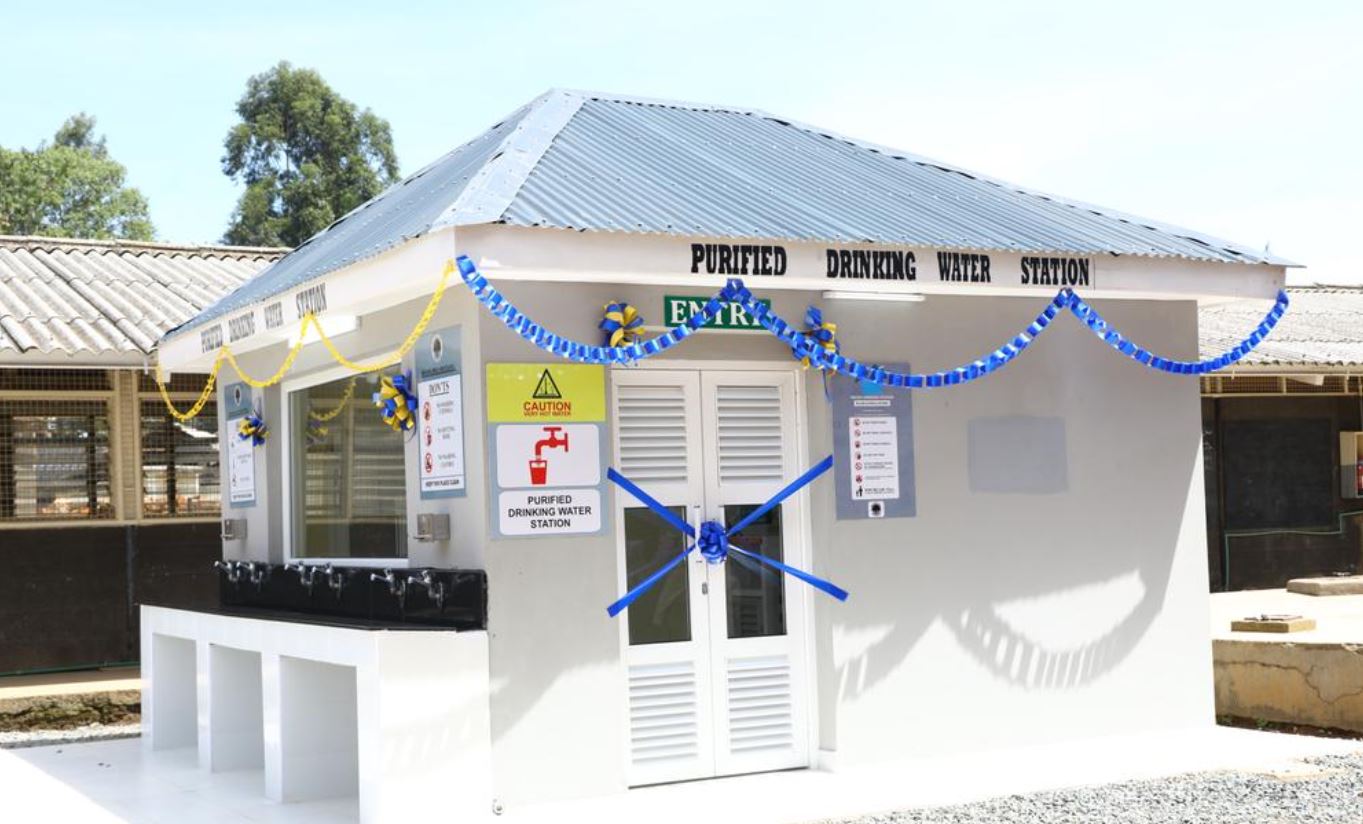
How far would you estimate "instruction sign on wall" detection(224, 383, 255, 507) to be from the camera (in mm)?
11891

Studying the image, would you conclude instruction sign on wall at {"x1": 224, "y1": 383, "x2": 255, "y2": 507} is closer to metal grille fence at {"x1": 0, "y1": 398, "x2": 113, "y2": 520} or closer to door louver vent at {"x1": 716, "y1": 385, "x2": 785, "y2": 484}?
metal grille fence at {"x1": 0, "y1": 398, "x2": 113, "y2": 520}

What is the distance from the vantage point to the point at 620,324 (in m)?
8.83

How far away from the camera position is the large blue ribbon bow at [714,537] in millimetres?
9008

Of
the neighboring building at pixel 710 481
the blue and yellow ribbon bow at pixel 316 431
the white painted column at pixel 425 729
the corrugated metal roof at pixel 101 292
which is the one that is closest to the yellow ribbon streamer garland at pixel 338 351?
the neighboring building at pixel 710 481

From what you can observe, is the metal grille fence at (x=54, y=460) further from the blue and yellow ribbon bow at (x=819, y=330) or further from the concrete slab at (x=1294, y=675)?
the concrete slab at (x=1294, y=675)

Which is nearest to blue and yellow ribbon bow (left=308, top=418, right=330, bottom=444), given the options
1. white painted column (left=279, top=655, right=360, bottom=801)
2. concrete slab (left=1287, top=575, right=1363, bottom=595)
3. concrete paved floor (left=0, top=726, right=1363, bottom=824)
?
white painted column (left=279, top=655, right=360, bottom=801)

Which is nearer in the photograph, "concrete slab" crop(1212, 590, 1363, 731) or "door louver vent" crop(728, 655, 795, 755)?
"door louver vent" crop(728, 655, 795, 755)

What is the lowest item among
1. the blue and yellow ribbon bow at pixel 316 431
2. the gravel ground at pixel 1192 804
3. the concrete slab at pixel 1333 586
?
the gravel ground at pixel 1192 804

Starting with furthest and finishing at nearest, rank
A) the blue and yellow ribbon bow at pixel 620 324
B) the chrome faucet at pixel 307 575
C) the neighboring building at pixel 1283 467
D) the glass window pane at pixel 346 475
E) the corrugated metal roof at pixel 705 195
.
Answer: the neighboring building at pixel 1283 467 → the chrome faucet at pixel 307 575 → the glass window pane at pixel 346 475 → the blue and yellow ribbon bow at pixel 620 324 → the corrugated metal roof at pixel 705 195

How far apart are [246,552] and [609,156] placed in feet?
14.0

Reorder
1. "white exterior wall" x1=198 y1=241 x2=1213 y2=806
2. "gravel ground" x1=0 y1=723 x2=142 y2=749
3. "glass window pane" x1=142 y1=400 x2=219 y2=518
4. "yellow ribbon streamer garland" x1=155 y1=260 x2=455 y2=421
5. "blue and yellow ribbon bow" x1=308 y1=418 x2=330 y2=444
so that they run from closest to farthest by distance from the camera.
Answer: "yellow ribbon streamer garland" x1=155 y1=260 x2=455 y2=421 → "white exterior wall" x1=198 y1=241 x2=1213 y2=806 → "blue and yellow ribbon bow" x1=308 y1=418 x2=330 y2=444 → "gravel ground" x1=0 y1=723 x2=142 y2=749 → "glass window pane" x1=142 y1=400 x2=219 y2=518

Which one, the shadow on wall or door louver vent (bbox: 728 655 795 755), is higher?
the shadow on wall

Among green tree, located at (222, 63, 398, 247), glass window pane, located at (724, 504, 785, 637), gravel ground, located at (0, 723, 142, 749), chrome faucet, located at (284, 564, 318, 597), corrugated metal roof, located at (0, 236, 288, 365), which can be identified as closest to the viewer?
glass window pane, located at (724, 504, 785, 637)

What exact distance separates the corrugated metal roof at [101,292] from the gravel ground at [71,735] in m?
2.80
